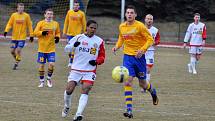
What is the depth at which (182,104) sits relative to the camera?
1321cm

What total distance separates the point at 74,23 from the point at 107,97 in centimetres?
703

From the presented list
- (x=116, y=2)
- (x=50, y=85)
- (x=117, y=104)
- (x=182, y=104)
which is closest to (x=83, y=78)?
(x=117, y=104)

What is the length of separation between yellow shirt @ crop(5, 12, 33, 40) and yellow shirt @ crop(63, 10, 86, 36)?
1348 mm

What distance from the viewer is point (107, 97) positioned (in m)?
14.1

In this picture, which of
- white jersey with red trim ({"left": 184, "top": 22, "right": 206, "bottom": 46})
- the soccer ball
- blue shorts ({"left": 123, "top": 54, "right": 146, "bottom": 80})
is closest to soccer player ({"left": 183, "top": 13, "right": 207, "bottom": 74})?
white jersey with red trim ({"left": 184, "top": 22, "right": 206, "bottom": 46})

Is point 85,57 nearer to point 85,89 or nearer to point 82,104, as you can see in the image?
point 85,89

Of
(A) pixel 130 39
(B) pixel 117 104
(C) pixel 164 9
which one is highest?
(C) pixel 164 9

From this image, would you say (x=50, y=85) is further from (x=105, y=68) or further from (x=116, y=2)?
(x=116, y=2)

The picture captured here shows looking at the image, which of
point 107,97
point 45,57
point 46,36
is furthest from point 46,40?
point 107,97

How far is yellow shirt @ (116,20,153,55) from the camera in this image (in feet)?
38.8

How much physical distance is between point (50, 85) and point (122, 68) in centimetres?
489

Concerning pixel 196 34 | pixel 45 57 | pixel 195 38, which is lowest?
pixel 45 57

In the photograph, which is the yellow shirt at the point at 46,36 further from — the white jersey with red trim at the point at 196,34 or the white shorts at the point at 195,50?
the white shorts at the point at 195,50

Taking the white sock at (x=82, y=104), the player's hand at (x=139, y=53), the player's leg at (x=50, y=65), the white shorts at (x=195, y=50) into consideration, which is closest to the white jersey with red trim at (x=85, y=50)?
the white sock at (x=82, y=104)
